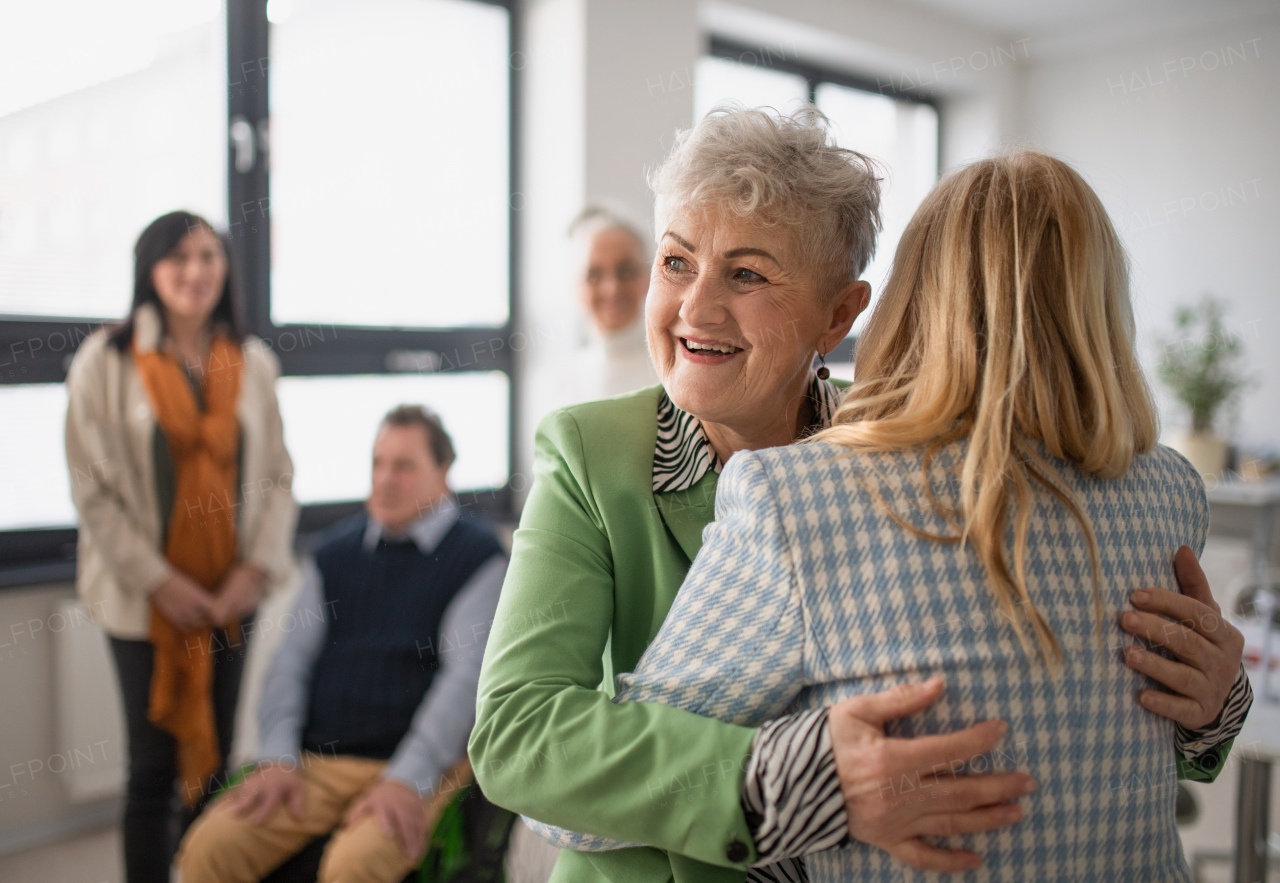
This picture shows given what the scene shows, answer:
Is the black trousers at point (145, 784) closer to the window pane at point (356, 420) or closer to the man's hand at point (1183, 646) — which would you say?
the window pane at point (356, 420)

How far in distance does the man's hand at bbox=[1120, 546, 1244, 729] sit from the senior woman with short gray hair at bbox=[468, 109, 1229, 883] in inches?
6.4

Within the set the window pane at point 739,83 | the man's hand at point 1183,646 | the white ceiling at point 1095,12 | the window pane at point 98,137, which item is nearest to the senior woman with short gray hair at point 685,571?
the man's hand at point 1183,646

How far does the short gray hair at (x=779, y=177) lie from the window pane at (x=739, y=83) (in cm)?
359

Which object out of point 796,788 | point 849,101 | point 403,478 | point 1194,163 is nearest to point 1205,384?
point 1194,163

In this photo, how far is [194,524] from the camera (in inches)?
108

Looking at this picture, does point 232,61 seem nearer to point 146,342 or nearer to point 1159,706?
point 146,342

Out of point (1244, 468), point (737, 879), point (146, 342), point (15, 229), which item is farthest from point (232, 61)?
point (1244, 468)

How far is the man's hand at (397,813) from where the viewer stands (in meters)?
2.04

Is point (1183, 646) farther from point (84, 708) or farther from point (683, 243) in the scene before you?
point (84, 708)

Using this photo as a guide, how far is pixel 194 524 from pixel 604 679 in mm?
2011

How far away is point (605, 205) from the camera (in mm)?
3412

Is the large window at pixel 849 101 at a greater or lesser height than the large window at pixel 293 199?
greater

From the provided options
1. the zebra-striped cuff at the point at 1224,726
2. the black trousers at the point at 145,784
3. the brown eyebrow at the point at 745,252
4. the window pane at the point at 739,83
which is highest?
the window pane at the point at 739,83

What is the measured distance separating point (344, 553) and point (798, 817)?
188 cm
